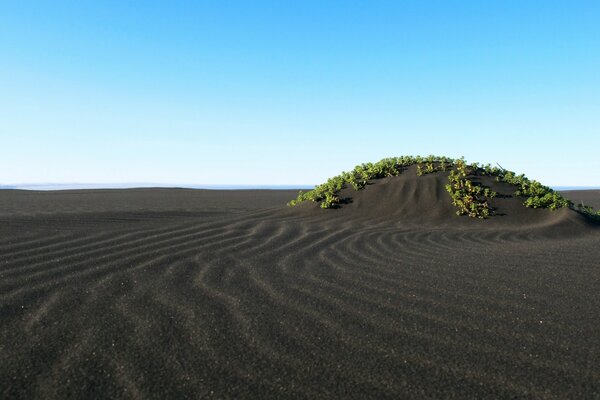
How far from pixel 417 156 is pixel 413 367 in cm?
1107

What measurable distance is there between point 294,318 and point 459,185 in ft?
27.9

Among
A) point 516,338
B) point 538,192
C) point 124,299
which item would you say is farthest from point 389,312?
point 538,192

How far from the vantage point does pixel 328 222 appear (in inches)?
371

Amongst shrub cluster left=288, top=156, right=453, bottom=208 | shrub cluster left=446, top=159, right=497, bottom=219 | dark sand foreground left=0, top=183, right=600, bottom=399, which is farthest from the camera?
shrub cluster left=288, top=156, right=453, bottom=208

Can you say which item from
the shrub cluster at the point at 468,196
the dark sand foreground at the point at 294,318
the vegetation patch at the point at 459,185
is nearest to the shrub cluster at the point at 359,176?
the vegetation patch at the point at 459,185

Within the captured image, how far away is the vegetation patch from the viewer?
1020 centimetres

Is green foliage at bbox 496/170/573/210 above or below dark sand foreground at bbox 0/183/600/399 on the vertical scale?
above

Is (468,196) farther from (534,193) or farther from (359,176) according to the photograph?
(359,176)

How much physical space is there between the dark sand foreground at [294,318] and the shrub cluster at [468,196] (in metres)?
3.04

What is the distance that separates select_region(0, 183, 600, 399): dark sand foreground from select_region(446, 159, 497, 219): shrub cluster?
304cm

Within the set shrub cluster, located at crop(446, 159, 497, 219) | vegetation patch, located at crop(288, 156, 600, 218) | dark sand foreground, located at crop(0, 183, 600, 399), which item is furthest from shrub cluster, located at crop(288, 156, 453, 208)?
dark sand foreground, located at crop(0, 183, 600, 399)

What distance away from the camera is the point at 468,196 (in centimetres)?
1027

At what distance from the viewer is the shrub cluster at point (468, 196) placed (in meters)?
9.98

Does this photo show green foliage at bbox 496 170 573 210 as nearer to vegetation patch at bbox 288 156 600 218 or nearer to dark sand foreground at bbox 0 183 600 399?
vegetation patch at bbox 288 156 600 218
